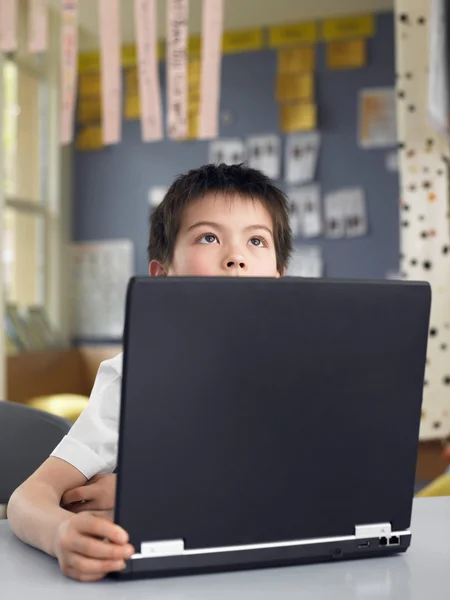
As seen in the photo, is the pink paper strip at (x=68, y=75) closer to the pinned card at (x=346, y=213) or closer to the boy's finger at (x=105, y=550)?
the pinned card at (x=346, y=213)

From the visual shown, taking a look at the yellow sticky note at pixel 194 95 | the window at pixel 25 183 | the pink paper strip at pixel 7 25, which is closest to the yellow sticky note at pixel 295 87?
the yellow sticky note at pixel 194 95

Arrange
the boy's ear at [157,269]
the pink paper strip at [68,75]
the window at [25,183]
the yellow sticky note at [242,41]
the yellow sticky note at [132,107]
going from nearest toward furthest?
the boy's ear at [157,269] < the pink paper strip at [68,75] < the window at [25,183] < the yellow sticky note at [242,41] < the yellow sticky note at [132,107]

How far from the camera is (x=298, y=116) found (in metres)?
4.19

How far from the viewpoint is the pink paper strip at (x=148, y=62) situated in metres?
2.82

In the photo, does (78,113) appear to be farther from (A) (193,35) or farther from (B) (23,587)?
(B) (23,587)

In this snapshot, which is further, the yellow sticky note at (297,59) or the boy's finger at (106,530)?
Answer: the yellow sticky note at (297,59)

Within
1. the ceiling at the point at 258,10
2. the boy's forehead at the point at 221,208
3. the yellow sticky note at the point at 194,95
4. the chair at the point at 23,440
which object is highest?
the ceiling at the point at 258,10

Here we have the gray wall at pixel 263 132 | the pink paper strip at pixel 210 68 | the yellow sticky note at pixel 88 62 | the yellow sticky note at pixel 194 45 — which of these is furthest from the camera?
the yellow sticky note at pixel 88 62

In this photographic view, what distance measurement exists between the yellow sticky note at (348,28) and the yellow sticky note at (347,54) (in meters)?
0.03

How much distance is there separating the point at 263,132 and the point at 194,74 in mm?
524

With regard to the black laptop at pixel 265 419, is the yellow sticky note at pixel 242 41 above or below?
above

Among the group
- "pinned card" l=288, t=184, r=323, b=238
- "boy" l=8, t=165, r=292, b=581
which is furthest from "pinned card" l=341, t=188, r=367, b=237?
"boy" l=8, t=165, r=292, b=581

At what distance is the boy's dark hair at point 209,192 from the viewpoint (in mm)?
1060

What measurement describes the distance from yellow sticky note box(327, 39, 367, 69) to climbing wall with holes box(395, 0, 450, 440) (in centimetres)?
99
